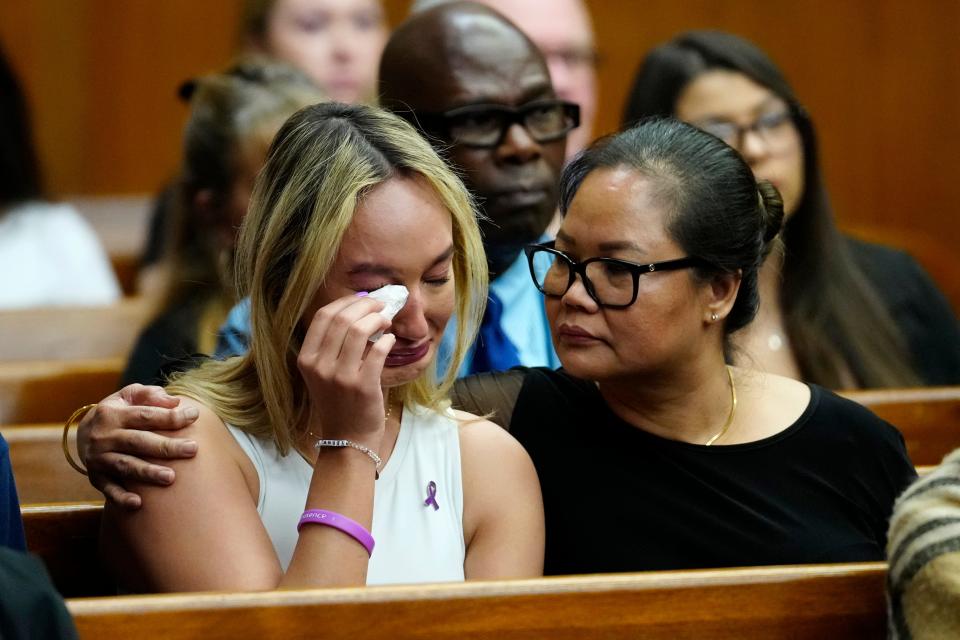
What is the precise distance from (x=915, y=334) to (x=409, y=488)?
1346 millimetres

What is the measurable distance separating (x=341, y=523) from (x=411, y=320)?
0.21 meters

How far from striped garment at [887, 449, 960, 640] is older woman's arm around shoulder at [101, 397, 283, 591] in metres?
0.55

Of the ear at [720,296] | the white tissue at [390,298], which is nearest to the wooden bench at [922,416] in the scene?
the ear at [720,296]

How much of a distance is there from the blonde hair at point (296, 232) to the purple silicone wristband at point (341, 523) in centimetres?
15

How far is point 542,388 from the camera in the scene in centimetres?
161

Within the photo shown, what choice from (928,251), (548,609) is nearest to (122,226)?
(928,251)

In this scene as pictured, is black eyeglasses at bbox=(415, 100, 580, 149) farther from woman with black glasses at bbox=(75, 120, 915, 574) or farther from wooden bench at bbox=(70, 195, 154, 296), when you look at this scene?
wooden bench at bbox=(70, 195, 154, 296)

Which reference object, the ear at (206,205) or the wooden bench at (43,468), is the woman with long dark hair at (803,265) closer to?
the ear at (206,205)

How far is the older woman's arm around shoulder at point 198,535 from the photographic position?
1.25m

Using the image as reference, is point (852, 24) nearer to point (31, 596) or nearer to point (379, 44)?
point (379, 44)

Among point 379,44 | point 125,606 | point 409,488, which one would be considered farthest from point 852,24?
point 125,606

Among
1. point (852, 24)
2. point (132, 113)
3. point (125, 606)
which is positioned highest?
point (125, 606)

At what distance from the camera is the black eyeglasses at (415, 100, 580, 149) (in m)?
1.82

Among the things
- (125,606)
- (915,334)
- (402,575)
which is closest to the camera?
(125,606)
